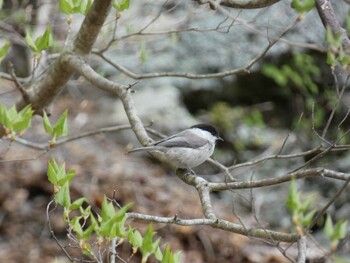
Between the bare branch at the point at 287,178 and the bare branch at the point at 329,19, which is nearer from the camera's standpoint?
the bare branch at the point at 287,178

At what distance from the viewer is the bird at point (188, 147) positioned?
3566 mm

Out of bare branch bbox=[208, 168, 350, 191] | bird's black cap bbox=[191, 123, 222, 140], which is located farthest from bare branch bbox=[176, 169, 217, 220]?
bird's black cap bbox=[191, 123, 222, 140]

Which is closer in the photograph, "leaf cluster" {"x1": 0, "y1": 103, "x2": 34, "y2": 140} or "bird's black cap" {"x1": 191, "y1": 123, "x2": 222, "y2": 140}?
"leaf cluster" {"x1": 0, "y1": 103, "x2": 34, "y2": 140}

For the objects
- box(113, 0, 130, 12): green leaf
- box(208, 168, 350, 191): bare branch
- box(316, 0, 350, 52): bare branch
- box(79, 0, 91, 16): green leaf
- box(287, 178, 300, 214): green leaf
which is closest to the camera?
box(287, 178, 300, 214): green leaf

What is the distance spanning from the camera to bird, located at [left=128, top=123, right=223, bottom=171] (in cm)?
357

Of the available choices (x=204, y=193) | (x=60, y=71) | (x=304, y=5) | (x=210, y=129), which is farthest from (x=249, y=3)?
(x=210, y=129)

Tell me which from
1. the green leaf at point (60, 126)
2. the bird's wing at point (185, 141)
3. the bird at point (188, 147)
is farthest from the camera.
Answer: the bird's wing at point (185, 141)

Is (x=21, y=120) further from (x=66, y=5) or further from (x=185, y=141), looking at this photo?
(x=185, y=141)

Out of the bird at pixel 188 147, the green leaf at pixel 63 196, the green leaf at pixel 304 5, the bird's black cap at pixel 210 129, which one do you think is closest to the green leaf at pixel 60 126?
the green leaf at pixel 63 196

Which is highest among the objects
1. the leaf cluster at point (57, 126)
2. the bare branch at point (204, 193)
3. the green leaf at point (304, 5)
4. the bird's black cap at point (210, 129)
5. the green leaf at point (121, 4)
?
the green leaf at point (304, 5)

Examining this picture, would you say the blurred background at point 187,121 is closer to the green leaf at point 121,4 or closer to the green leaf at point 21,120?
the green leaf at point 121,4

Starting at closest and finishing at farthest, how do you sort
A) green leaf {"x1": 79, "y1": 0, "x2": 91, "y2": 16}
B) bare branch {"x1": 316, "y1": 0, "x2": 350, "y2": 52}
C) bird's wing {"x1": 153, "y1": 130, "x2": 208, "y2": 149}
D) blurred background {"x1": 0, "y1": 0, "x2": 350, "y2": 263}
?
bare branch {"x1": 316, "y1": 0, "x2": 350, "y2": 52}
green leaf {"x1": 79, "y1": 0, "x2": 91, "y2": 16}
bird's wing {"x1": 153, "y1": 130, "x2": 208, "y2": 149}
blurred background {"x1": 0, "y1": 0, "x2": 350, "y2": 263}

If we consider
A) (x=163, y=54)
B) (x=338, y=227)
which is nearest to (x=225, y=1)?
(x=338, y=227)

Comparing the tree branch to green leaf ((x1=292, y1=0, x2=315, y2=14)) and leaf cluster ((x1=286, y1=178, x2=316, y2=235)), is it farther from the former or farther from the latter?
leaf cluster ((x1=286, y1=178, x2=316, y2=235))
